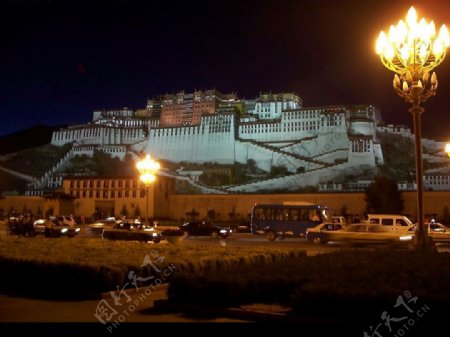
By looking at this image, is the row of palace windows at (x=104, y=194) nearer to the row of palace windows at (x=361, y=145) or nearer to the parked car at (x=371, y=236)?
the row of palace windows at (x=361, y=145)

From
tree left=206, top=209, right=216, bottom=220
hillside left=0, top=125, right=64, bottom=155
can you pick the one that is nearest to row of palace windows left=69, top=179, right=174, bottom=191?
tree left=206, top=209, right=216, bottom=220

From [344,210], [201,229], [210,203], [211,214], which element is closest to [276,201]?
[344,210]

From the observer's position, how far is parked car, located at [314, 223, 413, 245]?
20594 mm

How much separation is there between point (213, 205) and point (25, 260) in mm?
43613

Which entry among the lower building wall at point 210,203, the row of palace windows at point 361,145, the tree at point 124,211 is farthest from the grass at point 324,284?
the row of palace windows at point 361,145

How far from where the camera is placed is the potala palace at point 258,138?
74.8 metres

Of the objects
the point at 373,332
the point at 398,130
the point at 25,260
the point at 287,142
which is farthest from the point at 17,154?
the point at 373,332

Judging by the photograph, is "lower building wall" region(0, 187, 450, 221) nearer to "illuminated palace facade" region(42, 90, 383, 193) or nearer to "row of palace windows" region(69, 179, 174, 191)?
"row of palace windows" region(69, 179, 174, 191)

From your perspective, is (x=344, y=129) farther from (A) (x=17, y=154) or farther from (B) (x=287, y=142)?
(A) (x=17, y=154)

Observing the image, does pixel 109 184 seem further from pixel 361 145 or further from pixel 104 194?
pixel 361 145

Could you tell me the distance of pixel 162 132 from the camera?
9394 cm

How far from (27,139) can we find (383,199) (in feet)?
396

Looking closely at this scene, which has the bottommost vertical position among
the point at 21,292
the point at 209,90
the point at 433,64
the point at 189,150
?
the point at 21,292

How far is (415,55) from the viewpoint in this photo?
12.9 meters
